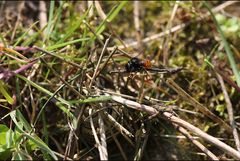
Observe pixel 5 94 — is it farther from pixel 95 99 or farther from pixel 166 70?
pixel 166 70

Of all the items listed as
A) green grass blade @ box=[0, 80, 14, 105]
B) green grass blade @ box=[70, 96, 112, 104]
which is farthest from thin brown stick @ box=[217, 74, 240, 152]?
green grass blade @ box=[0, 80, 14, 105]

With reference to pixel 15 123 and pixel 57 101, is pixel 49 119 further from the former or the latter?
pixel 15 123

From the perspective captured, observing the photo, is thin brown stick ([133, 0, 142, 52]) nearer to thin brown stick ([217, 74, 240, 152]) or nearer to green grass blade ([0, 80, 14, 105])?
thin brown stick ([217, 74, 240, 152])

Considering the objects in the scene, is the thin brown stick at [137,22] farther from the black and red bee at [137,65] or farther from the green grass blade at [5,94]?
the green grass blade at [5,94]

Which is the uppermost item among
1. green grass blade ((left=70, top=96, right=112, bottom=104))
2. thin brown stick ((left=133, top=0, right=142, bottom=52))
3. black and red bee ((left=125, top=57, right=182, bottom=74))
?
thin brown stick ((left=133, top=0, right=142, bottom=52))

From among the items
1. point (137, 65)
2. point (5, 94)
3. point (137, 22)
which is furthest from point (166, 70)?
point (5, 94)

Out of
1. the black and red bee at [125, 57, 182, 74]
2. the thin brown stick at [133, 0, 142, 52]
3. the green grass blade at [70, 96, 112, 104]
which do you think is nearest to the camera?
the green grass blade at [70, 96, 112, 104]

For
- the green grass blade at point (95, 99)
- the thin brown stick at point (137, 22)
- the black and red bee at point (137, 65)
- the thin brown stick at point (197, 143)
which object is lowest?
the thin brown stick at point (197, 143)

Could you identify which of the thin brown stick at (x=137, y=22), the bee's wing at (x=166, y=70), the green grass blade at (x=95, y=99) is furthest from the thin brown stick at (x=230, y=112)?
the green grass blade at (x=95, y=99)

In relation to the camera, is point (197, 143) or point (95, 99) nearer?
point (95, 99)

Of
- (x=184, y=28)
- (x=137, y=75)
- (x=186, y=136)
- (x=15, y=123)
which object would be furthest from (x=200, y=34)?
(x=15, y=123)

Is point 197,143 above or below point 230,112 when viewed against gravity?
below
